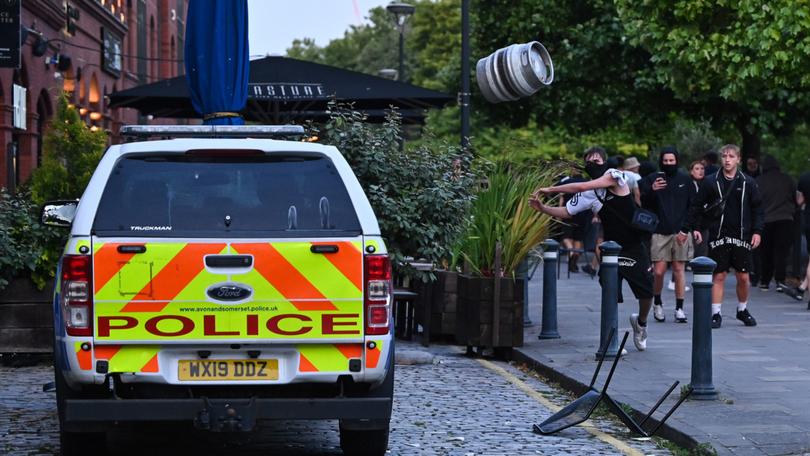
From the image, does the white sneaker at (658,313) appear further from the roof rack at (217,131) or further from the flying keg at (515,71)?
the roof rack at (217,131)

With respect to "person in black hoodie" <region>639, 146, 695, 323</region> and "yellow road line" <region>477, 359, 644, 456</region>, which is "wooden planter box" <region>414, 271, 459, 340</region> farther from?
"person in black hoodie" <region>639, 146, 695, 323</region>

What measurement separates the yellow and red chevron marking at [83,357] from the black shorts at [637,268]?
694 centimetres

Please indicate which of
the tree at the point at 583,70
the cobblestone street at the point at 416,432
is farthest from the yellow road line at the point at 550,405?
the tree at the point at 583,70

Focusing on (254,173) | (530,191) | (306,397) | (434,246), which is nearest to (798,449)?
(306,397)

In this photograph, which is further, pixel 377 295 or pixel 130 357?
pixel 377 295

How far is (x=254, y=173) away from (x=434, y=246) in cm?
553

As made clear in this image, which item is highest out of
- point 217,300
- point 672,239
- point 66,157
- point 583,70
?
point 583,70

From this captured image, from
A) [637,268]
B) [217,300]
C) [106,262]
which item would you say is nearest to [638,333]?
[637,268]

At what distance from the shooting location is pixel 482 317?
1316 centimetres

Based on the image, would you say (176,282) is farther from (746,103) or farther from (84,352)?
(746,103)

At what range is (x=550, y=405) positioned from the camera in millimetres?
10438

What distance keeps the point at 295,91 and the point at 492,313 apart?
20.2 ft

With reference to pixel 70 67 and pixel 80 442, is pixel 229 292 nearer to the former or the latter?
pixel 80 442

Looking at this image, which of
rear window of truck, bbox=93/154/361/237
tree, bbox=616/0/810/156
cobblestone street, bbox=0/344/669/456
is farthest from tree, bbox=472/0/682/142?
rear window of truck, bbox=93/154/361/237
